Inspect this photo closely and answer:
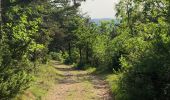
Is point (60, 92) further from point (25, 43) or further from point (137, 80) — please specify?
point (137, 80)

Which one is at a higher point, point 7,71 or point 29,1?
point 29,1

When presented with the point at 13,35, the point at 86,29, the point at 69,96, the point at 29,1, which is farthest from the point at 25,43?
the point at 86,29

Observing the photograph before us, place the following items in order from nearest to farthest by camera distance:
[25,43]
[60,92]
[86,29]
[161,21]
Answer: [161,21] < [25,43] < [60,92] < [86,29]

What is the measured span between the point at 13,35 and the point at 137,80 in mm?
6484

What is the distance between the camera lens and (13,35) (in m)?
16.8

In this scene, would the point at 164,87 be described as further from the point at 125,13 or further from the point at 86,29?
the point at 86,29

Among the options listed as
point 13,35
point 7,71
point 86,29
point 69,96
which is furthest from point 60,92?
point 86,29

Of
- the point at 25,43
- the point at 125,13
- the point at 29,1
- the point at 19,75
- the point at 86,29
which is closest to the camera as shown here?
the point at 19,75

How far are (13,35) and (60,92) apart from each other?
6.05 meters

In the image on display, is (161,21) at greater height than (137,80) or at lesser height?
greater

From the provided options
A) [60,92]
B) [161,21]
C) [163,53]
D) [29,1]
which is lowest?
[60,92]

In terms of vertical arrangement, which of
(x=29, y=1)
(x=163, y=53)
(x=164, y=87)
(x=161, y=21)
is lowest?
(x=164, y=87)

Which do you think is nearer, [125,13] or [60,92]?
[60,92]

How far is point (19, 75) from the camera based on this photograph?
578 inches
